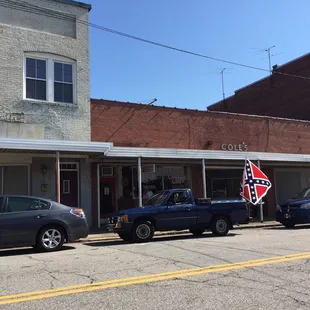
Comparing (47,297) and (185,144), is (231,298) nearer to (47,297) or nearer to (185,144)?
(47,297)

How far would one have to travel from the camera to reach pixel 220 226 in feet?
47.2

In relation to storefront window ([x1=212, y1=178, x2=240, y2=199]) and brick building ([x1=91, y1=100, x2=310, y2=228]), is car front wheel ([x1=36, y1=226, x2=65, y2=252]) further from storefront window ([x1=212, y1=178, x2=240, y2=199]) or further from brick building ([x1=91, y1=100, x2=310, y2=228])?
storefront window ([x1=212, y1=178, x2=240, y2=199])

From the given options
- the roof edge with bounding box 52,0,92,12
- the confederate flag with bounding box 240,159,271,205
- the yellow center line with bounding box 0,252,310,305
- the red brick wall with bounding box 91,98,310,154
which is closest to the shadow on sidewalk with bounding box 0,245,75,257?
the yellow center line with bounding box 0,252,310,305

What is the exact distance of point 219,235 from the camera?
14.3m

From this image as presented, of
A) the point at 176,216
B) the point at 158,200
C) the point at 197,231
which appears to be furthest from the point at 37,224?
the point at 197,231

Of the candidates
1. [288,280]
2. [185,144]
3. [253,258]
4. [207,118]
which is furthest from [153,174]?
[288,280]

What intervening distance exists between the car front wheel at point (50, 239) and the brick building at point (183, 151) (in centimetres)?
564

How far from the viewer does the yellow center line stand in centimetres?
609

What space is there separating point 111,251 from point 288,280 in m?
5.14

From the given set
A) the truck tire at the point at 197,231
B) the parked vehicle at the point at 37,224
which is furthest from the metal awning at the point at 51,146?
the truck tire at the point at 197,231

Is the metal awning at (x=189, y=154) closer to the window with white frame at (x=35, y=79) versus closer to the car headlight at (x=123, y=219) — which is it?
the window with white frame at (x=35, y=79)

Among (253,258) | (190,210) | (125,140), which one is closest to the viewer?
(253,258)

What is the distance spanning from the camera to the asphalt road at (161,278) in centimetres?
570

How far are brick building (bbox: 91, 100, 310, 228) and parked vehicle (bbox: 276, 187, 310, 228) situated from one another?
7.04 ft
